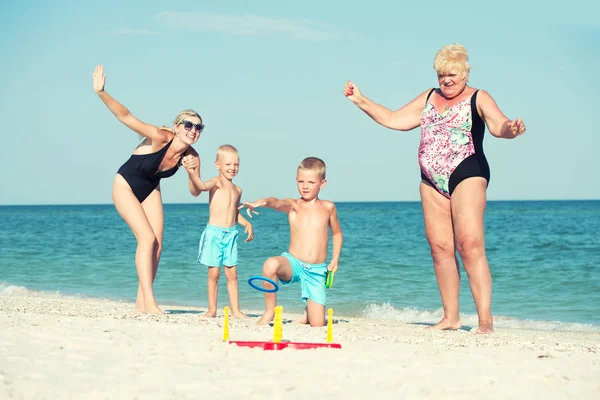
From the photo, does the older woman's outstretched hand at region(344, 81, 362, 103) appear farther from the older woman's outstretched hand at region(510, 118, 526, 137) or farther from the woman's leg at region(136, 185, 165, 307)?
the woman's leg at region(136, 185, 165, 307)

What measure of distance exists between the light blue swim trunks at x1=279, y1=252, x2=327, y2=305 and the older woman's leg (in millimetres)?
1278

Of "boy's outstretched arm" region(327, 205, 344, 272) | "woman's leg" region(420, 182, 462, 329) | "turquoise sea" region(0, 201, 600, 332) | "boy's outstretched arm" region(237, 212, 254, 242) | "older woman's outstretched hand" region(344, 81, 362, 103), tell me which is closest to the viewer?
"woman's leg" region(420, 182, 462, 329)

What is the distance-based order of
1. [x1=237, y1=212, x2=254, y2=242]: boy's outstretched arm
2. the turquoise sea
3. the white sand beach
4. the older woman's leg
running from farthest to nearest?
the turquoise sea, [x1=237, y1=212, x2=254, y2=242]: boy's outstretched arm, the older woman's leg, the white sand beach

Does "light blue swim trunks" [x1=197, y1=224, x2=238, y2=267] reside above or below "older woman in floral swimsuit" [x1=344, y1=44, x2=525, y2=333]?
below

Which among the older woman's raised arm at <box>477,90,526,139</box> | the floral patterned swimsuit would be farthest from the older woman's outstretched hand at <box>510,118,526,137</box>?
the floral patterned swimsuit

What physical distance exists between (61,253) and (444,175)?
15.8 metres

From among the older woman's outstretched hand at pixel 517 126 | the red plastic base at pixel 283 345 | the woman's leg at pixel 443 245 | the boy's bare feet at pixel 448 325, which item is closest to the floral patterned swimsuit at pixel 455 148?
the woman's leg at pixel 443 245

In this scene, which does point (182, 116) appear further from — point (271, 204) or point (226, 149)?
point (271, 204)

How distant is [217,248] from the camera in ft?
23.7

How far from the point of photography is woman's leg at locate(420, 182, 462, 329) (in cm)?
611

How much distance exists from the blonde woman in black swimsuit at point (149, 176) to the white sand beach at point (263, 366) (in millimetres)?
1058

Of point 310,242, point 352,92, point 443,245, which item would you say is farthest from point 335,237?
point 352,92

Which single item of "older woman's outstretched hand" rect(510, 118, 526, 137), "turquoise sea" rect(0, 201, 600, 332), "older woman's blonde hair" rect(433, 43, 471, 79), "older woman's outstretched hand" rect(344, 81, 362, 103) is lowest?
"turquoise sea" rect(0, 201, 600, 332)

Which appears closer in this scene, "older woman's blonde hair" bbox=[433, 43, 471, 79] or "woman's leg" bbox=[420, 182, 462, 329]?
"older woman's blonde hair" bbox=[433, 43, 471, 79]
